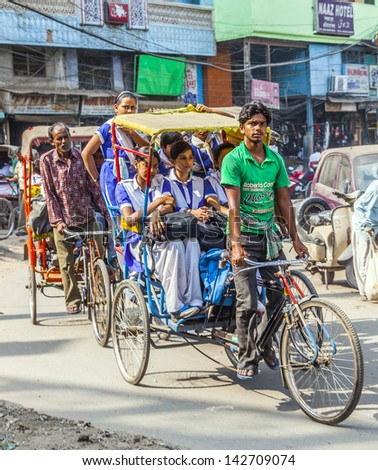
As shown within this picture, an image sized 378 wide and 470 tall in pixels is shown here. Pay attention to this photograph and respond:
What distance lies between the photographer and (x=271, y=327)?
5316 millimetres

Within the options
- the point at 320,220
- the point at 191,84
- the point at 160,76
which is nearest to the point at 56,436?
the point at 320,220

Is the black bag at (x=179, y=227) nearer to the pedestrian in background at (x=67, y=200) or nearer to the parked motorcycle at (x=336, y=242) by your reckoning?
the pedestrian in background at (x=67, y=200)

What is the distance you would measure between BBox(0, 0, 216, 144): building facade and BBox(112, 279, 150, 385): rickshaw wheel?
17321mm

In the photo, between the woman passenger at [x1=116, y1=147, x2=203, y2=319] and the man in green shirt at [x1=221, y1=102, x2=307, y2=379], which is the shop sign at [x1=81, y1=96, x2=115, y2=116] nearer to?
the woman passenger at [x1=116, y1=147, x2=203, y2=319]

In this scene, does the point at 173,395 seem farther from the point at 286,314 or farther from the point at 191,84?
the point at 191,84

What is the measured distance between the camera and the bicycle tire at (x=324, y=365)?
4707 millimetres

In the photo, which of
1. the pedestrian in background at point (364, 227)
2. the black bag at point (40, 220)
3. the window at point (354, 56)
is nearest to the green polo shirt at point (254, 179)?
the black bag at point (40, 220)

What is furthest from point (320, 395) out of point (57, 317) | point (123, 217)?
point (57, 317)

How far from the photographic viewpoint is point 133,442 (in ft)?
15.0

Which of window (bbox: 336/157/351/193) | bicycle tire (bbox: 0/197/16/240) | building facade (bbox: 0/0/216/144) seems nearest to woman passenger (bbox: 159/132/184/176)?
window (bbox: 336/157/351/193)

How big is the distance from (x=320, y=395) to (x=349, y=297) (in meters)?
4.55

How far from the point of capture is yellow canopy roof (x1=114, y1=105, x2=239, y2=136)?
5.84m

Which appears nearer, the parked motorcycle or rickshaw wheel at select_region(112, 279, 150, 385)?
rickshaw wheel at select_region(112, 279, 150, 385)
